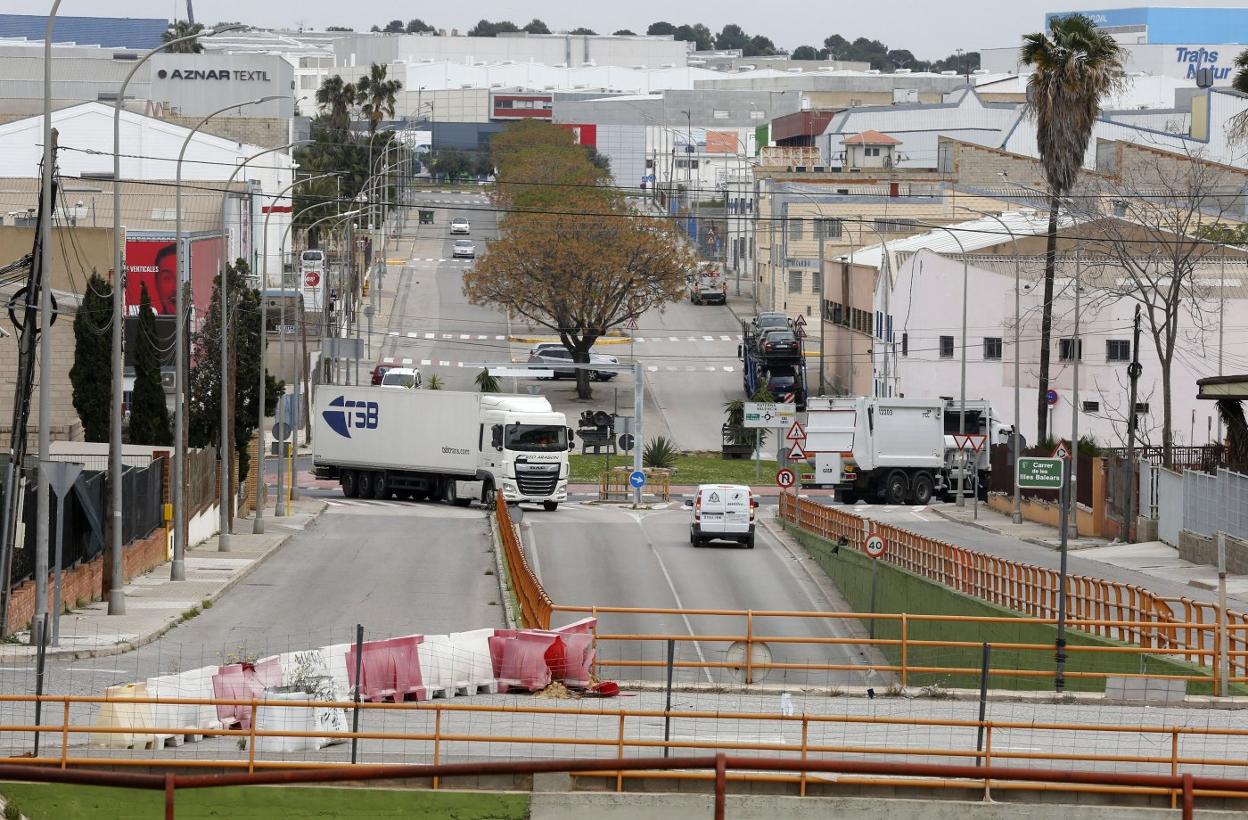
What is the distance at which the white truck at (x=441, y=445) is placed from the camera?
56469mm

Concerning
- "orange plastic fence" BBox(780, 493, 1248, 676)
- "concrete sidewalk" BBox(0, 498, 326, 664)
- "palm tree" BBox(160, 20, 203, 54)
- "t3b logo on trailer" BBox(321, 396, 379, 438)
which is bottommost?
"concrete sidewalk" BBox(0, 498, 326, 664)

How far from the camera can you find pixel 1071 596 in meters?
28.3

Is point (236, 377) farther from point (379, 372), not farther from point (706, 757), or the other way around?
point (706, 757)

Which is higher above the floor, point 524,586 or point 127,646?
point 524,586

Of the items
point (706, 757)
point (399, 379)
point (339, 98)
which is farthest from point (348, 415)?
point (339, 98)

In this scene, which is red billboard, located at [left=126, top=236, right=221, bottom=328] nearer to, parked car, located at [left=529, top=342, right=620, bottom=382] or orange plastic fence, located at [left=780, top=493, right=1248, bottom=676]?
parked car, located at [left=529, top=342, right=620, bottom=382]

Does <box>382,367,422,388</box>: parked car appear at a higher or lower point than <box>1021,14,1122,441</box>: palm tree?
lower

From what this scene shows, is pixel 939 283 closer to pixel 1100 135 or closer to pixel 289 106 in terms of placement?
pixel 1100 135

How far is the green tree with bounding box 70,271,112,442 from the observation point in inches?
1959

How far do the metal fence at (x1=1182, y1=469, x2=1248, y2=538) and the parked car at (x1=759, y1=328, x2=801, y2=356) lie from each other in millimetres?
41133

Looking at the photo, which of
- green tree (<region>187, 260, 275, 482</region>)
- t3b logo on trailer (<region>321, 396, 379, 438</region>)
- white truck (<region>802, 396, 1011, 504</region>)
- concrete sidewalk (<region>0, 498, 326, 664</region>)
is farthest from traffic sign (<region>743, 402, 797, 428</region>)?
concrete sidewalk (<region>0, 498, 326, 664</region>)

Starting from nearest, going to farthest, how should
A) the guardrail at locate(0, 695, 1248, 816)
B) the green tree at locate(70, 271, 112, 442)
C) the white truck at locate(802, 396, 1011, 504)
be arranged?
the guardrail at locate(0, 695, 1248, 816), the green tree at locate(70, 271, 112, 442), the white truck at locate(802, 396, 1011, 504)

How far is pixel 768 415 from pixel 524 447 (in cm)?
763

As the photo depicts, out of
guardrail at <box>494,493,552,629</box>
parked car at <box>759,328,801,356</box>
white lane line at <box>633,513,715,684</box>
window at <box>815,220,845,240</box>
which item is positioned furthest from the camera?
window at <box>815,220,845,240</box>
